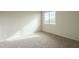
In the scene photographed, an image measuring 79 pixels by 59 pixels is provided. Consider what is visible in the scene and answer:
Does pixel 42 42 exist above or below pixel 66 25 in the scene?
below

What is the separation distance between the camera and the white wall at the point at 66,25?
1789 mm

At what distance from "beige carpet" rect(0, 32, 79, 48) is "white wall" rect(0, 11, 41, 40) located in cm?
9

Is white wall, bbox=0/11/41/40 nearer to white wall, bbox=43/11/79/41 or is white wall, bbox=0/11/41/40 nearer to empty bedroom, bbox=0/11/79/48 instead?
empty bedroom, bbox=0/11/79/48

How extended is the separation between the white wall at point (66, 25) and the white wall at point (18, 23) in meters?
0.19

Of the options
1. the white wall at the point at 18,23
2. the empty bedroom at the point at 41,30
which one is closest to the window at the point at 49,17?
the empty bedroom at the point at 41,30

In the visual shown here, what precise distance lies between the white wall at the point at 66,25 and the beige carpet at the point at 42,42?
0.26 ft

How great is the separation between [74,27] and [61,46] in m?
0.35

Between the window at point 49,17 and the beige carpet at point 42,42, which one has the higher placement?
the window at point 49,17

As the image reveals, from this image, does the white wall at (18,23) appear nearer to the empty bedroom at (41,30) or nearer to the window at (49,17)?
the empty bedroom at (41,30)

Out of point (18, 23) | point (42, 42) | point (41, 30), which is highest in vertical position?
point (18, 23)

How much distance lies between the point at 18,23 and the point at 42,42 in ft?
1.54

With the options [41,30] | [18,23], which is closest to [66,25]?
[41,30]

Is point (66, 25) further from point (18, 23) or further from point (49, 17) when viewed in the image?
point (18, 23)

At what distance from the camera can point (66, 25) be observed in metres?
1.83
